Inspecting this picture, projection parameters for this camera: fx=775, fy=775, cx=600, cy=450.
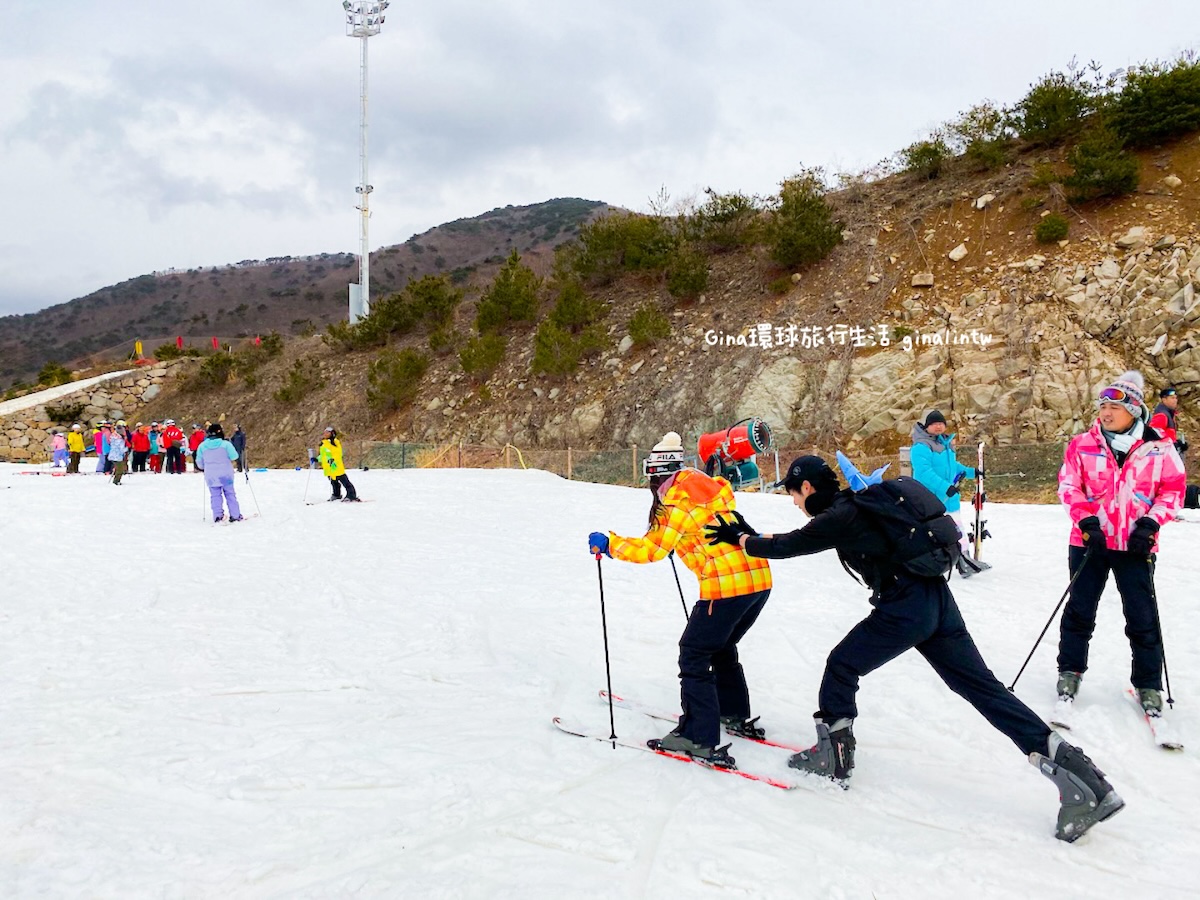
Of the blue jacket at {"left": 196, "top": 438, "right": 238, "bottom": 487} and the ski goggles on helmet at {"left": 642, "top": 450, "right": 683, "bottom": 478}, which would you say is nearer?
the ski goggles on helmet at {"left": 642, "top": 450, "right": 683, "bottom": 478}

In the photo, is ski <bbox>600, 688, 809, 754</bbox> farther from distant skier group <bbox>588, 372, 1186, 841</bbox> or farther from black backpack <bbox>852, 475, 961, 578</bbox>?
black backpack <bbox>852, 475, 961, 578</bbox>

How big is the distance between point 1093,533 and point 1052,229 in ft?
74.1

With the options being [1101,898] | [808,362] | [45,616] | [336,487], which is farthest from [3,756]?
[808,362]

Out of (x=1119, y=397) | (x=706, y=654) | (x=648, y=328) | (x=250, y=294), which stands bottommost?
(x=706, y=654)

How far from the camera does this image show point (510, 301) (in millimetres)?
35094

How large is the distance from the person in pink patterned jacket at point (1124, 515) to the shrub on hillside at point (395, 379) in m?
32.2

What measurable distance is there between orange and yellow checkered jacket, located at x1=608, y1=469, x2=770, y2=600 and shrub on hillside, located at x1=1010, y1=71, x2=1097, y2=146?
1147 inches

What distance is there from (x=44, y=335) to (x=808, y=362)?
371ft

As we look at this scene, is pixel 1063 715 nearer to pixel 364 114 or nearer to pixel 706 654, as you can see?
pixel 706 654

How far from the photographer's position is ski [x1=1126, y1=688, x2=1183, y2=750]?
4.39 m

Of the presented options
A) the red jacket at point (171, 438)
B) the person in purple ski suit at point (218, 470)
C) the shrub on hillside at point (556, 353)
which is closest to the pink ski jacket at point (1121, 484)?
the person in purple ski suit at point (218, 470)

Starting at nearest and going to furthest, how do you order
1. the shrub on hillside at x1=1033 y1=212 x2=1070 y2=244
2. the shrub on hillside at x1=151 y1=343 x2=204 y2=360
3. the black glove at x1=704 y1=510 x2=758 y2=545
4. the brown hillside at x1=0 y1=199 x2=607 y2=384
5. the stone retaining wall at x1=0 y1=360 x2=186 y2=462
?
the black glove at x1=704 y1=510 x2=758 y2=545
the shrub on hillside at x1=1033 y1=212 x2=1070 y2=244
the stone retaining wall at x1=0 y1=360 x2=186 y2=462
the shrub on hillside at x1=151 y1=343 x2=204 y2=360
the brown hillside at x1=0 y1=199 x2=607 y2=384

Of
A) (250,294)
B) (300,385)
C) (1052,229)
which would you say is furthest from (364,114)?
(250,294)

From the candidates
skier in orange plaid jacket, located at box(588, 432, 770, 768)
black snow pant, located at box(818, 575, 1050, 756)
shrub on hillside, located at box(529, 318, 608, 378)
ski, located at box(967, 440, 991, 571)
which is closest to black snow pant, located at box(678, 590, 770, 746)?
skier in orange plaid jacket, located at box(588, 432, 770, 768)
